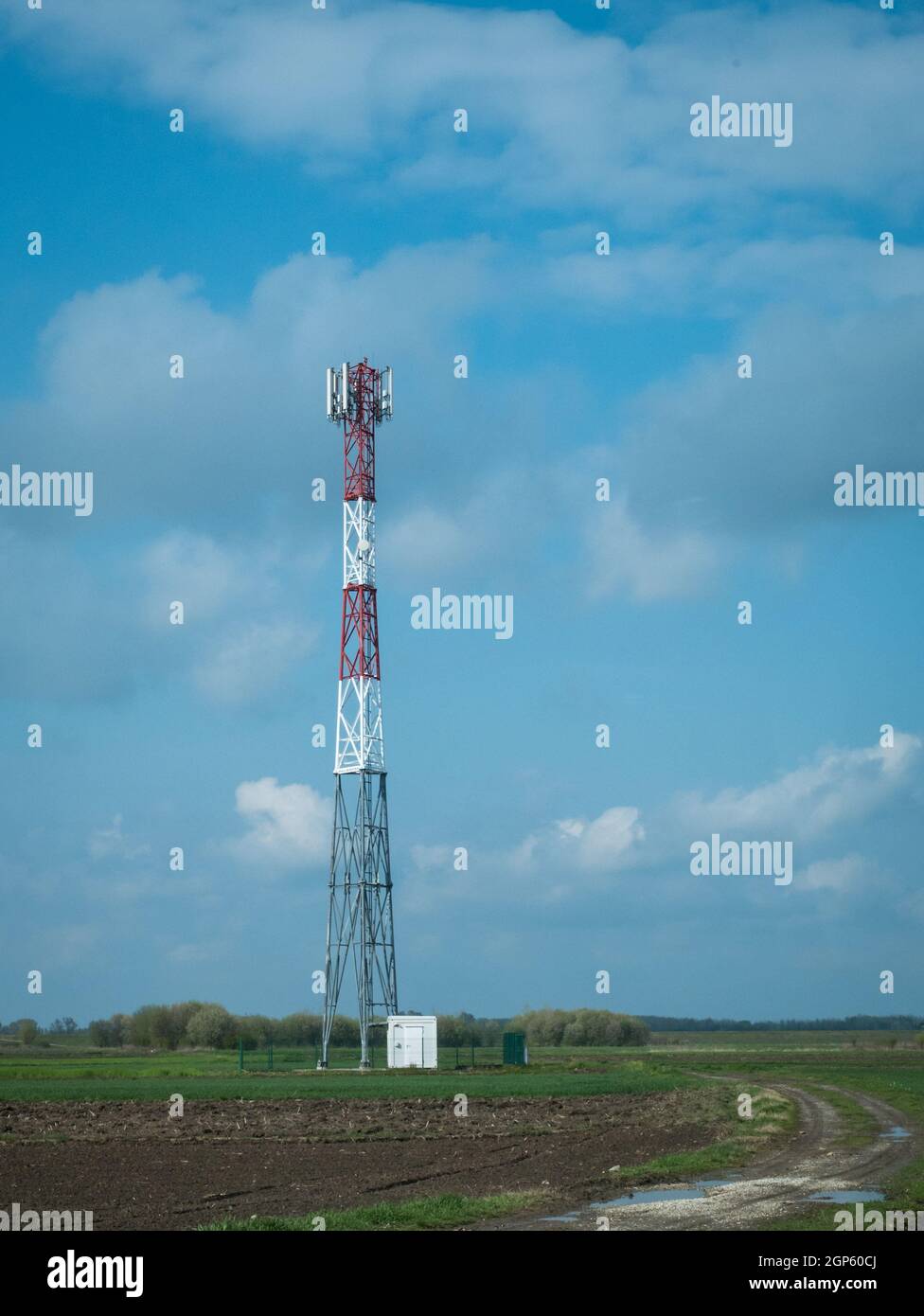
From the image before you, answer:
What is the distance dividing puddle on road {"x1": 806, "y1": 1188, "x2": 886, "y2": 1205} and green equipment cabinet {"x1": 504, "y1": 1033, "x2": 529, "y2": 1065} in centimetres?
5138

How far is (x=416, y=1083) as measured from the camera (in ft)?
170

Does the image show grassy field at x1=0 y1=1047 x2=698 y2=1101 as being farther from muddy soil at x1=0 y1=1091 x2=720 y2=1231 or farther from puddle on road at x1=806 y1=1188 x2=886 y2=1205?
puddle on road at x1=806 y1=1188 x2=886 y2=1205

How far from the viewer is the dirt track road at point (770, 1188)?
1661cm

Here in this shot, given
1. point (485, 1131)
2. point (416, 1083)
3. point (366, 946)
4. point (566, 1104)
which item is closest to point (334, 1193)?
point (485, 1131)

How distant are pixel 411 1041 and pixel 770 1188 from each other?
44.6 m

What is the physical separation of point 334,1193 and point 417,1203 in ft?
6.94

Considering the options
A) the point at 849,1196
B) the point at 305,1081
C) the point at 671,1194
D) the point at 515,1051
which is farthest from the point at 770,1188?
the point at 515,1051

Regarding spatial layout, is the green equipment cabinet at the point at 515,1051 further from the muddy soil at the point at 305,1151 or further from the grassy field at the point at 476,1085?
the muddy soil at the point at 305,1151

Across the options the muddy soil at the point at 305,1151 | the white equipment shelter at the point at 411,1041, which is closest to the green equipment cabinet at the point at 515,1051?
the white equipment shelter at the point at 411,1041

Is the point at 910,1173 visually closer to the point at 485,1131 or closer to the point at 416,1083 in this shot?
the point at 485,1131

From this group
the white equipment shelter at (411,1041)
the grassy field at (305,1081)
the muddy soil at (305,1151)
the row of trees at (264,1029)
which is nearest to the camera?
the muddy soil at (305,1151)

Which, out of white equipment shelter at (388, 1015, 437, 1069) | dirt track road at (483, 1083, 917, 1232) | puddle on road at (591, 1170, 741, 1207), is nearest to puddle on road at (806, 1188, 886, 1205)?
dirt track road at (483, 1083, 917, 1232)

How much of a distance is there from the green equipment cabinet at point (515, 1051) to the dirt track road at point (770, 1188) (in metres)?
40.5
